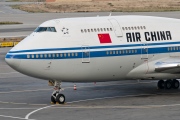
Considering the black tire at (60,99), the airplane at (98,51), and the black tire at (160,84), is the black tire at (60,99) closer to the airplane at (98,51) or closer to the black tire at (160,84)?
the airplane at (98,51)

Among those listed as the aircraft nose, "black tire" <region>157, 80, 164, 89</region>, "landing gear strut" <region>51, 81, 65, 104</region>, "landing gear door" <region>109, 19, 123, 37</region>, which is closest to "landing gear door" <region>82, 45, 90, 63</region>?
"landing gear strut" <region>51, 81, 65, 104</region>

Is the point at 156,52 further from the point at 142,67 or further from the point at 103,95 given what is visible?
the point at 103,95

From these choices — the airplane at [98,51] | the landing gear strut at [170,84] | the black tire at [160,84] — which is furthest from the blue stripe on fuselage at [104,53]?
the black tire at [160,84]

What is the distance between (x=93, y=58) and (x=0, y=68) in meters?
20.1

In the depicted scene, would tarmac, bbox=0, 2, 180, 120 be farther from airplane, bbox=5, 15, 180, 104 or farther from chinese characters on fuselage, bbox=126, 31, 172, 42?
chinese characters on fuselage, bbox=126, 31, 172, 42

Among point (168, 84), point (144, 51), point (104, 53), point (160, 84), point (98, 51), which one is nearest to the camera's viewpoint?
point (98, 51)

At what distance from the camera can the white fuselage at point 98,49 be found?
1521 inches

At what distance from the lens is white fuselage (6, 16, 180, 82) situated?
3862 cm

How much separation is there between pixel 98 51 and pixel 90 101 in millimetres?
3456

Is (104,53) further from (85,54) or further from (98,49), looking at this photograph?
(85,54)

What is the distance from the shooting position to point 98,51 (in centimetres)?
4012

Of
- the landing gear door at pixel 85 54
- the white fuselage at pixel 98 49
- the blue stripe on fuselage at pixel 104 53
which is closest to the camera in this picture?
the blue stripe on fuselage at pixel 104 53

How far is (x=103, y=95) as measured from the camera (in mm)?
43344

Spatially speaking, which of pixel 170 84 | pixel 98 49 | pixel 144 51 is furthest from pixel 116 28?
Answer: pixel 170 84
